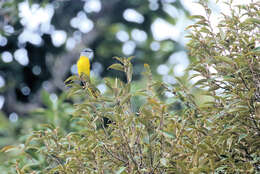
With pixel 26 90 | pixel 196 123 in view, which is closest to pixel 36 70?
pixel 26 90

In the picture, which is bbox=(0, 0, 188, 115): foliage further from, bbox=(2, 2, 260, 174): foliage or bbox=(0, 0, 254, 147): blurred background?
bbox=(2, 2, 260, 174): foliage

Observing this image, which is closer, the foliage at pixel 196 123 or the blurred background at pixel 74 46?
the foliage at pixel 196 123

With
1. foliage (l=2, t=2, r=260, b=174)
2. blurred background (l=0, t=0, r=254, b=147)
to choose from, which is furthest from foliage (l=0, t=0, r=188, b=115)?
foliage (l=2, t=2, r=260, b=174)

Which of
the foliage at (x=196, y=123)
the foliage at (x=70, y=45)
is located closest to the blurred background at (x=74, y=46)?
the foliage at (x=70, y=45)

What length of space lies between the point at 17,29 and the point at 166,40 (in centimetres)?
269

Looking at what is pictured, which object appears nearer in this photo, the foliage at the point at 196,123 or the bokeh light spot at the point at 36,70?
the foliage at the point at 196,123

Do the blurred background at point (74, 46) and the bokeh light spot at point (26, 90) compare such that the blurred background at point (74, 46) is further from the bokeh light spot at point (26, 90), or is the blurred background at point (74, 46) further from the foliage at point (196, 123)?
the foliage at point (196, 123)

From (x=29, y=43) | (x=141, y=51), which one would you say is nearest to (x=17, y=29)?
(x=29, y=43)

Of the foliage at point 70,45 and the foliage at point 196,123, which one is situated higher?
the foliage at point 196,123

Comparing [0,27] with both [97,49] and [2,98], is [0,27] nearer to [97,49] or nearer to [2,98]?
[2,98]

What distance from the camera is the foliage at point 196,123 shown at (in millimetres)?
1050

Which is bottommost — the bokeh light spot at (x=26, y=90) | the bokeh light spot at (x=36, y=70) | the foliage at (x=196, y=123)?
the bokeh light spot at (x=26, y=90)

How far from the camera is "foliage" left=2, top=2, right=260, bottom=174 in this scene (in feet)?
3.44

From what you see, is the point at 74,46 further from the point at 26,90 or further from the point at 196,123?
the point at 196,123
